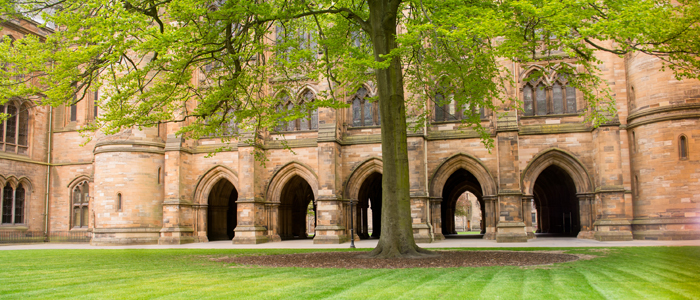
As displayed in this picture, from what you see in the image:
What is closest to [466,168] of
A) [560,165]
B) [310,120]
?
[560,165]

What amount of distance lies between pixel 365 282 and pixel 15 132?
2799cm

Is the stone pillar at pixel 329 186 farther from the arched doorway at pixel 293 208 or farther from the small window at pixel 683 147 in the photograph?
the small window at pixel 683 147

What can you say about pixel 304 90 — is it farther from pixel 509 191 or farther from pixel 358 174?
pixel 509 191

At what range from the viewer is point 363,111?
25781mm

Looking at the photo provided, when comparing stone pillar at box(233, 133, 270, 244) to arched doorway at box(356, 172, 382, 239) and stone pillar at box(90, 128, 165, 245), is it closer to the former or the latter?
stone pillar at box(90, 128, 165, 245)

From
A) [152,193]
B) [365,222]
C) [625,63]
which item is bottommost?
[365,222]

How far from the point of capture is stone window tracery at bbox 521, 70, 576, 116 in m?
23.8

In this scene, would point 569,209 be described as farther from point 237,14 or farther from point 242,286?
point 242,286

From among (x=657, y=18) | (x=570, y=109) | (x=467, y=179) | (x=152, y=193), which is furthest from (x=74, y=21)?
(x=467, y=179)

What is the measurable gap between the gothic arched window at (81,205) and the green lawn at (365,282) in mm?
19582

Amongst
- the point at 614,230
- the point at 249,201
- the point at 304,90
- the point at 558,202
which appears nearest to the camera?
the point at 614,230

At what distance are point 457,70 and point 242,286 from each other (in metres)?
8.45

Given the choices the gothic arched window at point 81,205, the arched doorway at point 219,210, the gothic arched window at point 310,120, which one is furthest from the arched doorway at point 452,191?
the gothic arched window at point 81,205

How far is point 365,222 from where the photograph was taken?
31188mm
